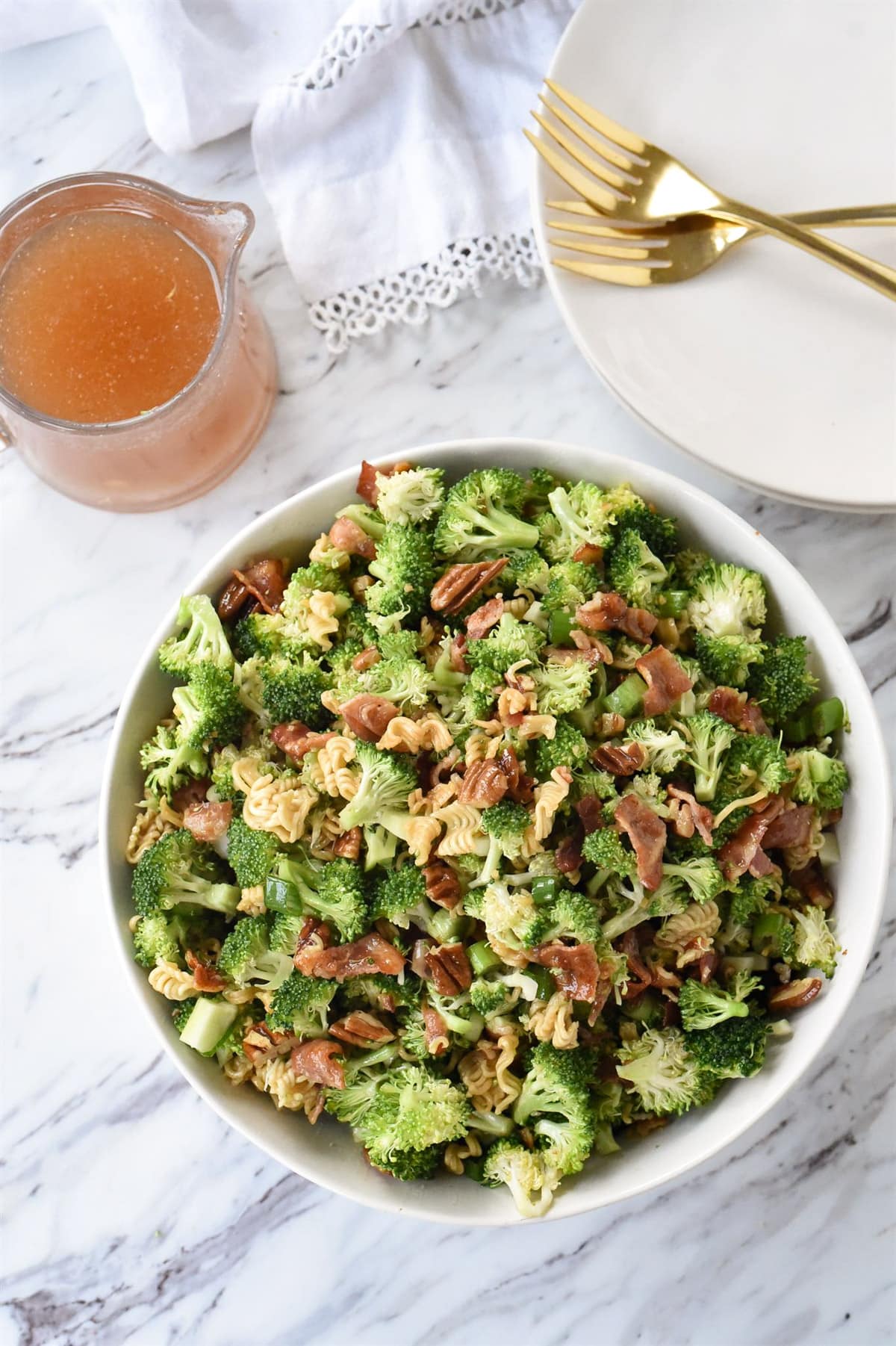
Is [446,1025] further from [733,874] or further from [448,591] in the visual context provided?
[448,591]

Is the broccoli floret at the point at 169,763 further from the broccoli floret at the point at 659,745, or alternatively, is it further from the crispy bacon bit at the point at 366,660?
the broccoli floret at the point at 659,745

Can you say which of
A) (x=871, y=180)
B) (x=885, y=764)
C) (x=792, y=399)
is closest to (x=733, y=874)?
(x=885, y=764)

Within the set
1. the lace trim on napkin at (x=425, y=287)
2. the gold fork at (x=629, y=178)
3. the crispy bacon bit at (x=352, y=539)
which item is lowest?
the crispy bacon bit at (x=352, y=539)

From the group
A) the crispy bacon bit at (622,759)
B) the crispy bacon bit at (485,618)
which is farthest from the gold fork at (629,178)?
the crispy bacon bit at (622,759)

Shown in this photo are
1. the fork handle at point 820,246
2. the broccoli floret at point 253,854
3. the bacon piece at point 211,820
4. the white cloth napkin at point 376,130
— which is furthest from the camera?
the white cloth napkin at point 376,130

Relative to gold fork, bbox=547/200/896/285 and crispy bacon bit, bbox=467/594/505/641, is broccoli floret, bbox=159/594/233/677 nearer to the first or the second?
crispy bacon bit, bbox=467/594/505/641

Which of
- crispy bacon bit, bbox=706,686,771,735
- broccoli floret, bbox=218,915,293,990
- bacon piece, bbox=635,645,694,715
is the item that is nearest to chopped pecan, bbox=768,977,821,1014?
crispy bacon bit, bbox=706,686,771,735

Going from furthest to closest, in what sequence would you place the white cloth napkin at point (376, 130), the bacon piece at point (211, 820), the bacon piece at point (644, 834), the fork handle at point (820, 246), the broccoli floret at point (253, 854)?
1. the white cloth napkin at point (376, 130)
2. the fork handle at point (820, 246)
3. the bacon piece at point (211, 820)
4. the broccoli floret at point (253, 854)
5. the bacon piece at point (644, 834)

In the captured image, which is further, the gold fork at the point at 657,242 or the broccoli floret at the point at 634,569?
the gold fork at the point at 657,242

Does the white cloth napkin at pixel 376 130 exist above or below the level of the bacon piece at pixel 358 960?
above
